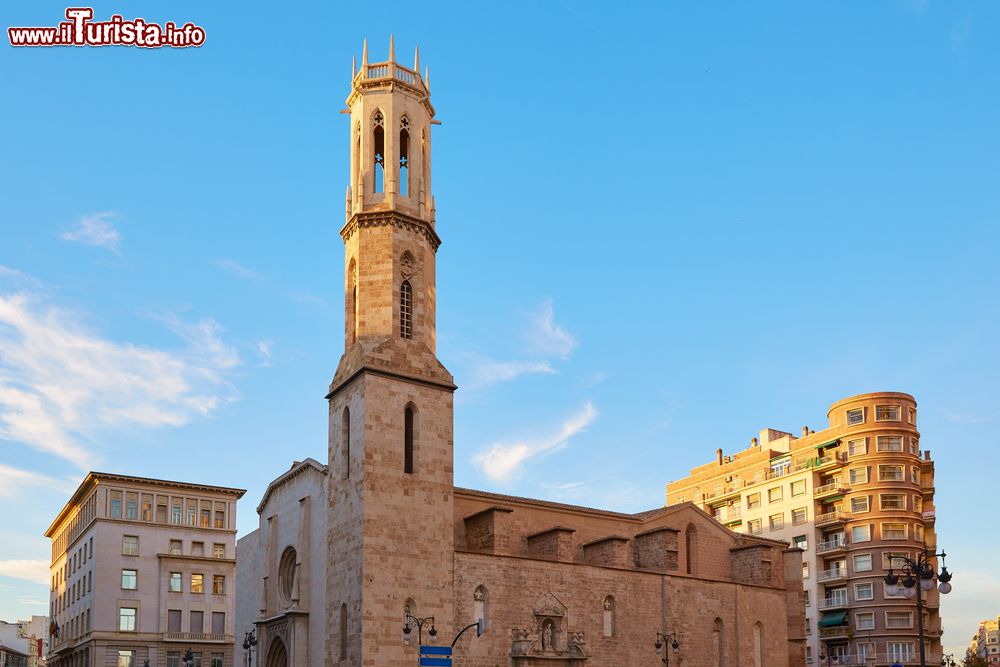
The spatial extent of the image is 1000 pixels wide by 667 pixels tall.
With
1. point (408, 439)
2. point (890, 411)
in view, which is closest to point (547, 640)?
point (408, 439)

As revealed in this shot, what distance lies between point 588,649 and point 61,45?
101 ft

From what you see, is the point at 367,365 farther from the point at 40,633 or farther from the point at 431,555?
the point at 40,633

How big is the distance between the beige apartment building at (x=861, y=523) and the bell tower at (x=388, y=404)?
39212mm

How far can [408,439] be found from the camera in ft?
138

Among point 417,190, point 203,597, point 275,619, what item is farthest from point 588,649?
point 203,597

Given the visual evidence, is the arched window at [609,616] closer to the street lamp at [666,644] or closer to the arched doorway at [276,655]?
the street lamp at [666,644]

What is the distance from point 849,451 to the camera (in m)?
72.5

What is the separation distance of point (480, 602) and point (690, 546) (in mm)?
15574

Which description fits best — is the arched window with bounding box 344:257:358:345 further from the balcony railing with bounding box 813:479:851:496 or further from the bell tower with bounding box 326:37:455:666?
the balcony railing with bounding box 813:479:851:496

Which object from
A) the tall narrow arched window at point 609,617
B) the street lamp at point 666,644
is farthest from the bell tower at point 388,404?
the street lamp at point 666,644

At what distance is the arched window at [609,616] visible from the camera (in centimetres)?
4609

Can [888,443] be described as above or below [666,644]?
above

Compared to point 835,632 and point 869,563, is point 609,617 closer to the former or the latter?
point 869,563

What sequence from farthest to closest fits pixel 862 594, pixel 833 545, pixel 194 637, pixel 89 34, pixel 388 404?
pixel 833 545, pixel 194 637, pixel 862 594, pixel 388 404, pixel 89 34
